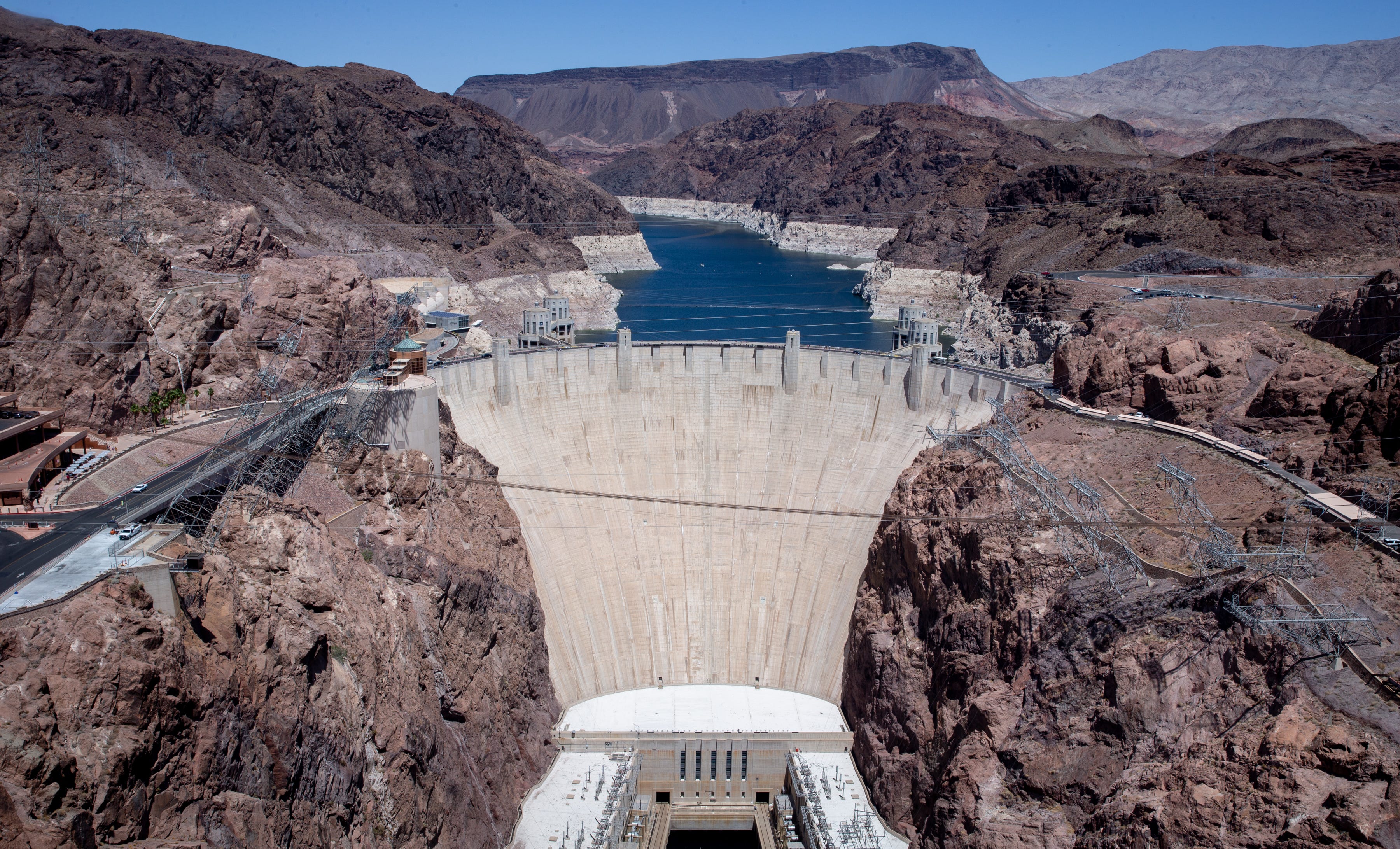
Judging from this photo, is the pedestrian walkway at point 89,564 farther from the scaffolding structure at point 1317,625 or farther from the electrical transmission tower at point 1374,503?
the electrical transmission tower at point 1374,503

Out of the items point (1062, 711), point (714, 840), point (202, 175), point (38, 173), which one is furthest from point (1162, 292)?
point (202, 175)

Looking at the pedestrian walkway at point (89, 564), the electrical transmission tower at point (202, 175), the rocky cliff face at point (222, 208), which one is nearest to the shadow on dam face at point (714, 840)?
the pedestrian walkway at point (89, 564)

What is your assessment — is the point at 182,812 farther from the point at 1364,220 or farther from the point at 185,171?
the point at 1364,220

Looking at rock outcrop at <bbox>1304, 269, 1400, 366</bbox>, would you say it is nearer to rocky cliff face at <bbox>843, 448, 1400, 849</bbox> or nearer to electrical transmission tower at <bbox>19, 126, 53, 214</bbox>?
rocky cliff face at <bbox>843, 448, 1400, 849</bbox>

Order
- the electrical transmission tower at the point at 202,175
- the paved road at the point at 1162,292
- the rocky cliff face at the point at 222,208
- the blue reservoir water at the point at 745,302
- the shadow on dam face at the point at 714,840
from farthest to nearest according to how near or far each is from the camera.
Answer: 1. the blue reservoir water at the point at 745,302
2. the electrical transmission tower at the point at 202,175
3. the paved road at the point at 1162,292
4. the shadow on dam face at the point at 714,840
5. the rocky cliff face at the point at 222,208

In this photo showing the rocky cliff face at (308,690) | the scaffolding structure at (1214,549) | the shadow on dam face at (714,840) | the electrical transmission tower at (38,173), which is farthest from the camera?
the electrical transmission tower at (38,173)

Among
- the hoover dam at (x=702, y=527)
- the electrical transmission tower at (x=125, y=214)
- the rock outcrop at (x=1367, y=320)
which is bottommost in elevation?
the hoover dam at (x=702, y=527)

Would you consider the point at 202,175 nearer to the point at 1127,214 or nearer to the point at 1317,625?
the point at 1127,214
